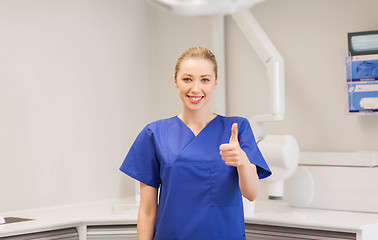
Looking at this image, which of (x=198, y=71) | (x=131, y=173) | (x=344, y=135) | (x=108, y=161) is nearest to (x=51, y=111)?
(x=108, y=161)

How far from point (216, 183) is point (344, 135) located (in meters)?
0.97

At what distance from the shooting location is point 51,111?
9.25 feet

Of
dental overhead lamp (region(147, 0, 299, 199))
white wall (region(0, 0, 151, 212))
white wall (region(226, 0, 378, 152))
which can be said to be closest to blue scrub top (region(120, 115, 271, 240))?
dental overhead lamp (region(147, 0, 299, 199))

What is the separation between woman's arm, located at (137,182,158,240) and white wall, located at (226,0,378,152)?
105 centimetres

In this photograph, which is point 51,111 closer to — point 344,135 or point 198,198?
point 198,198

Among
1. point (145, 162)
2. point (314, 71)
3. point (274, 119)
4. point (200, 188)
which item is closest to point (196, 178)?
point (200, 188)

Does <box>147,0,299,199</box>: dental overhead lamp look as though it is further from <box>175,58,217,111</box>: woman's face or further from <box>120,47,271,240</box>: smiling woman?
<box>175,58,217,111</box>: woman's face

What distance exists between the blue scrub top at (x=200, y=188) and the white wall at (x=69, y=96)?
0.99 m

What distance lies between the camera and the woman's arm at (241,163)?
65.1 inches

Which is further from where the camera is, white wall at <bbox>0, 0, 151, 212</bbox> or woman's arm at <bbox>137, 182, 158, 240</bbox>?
white wall at <bbox>0, 0, 151, 212</bbox>

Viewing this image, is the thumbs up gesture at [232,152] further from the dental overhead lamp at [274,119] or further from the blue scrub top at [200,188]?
the dental overhead lamp at [274,119]

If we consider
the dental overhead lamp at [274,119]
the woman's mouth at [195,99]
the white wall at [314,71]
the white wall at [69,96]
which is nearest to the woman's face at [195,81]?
the woman's mouth at [195,99]

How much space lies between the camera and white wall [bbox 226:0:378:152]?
260 centimetres

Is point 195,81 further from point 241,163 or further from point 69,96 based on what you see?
point 69,96
